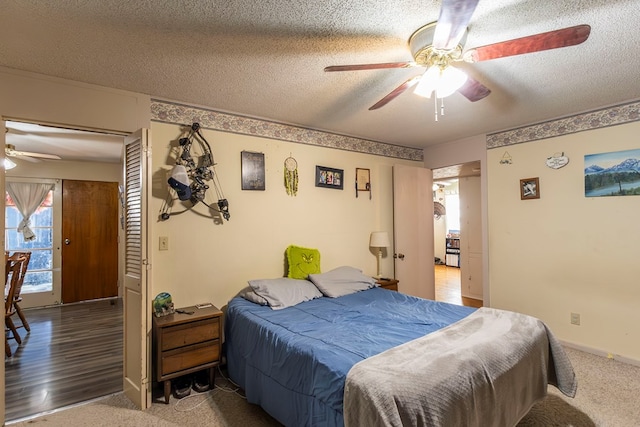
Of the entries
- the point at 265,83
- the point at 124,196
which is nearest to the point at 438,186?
the point at 265,83

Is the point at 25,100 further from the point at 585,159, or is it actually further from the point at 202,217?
the point at 585,159

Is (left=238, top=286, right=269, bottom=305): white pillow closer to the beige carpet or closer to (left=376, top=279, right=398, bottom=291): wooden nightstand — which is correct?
the beige carpet

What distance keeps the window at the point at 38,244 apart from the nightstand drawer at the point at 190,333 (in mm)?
4397

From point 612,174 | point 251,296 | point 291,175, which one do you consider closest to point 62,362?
point 251,296

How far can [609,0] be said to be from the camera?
1.57 metres

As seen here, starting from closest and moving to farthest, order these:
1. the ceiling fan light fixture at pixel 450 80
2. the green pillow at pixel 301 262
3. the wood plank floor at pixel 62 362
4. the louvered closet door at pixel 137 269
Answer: the ceiling fan light fixture at pixel 450 80 → the louvered closet door at pixel 137 269 → the wood plank floor at pixel 62 362 → the green pillow at pixel 301 262

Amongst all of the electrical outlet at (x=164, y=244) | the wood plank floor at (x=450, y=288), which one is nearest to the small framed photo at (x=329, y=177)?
the electrical outlet at (x=164, y=244)

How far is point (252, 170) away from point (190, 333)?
5.38 ft

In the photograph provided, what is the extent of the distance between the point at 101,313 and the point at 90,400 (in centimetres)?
274

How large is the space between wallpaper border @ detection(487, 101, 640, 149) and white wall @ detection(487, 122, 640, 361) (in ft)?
0.21

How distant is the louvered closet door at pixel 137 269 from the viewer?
2.34 m

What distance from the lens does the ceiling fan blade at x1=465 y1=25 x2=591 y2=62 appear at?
1.35 m

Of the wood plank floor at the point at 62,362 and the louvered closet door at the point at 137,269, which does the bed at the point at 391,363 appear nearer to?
the louvered closet door at the point at 137,269

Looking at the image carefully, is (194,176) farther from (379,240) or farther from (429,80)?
(379,240)
